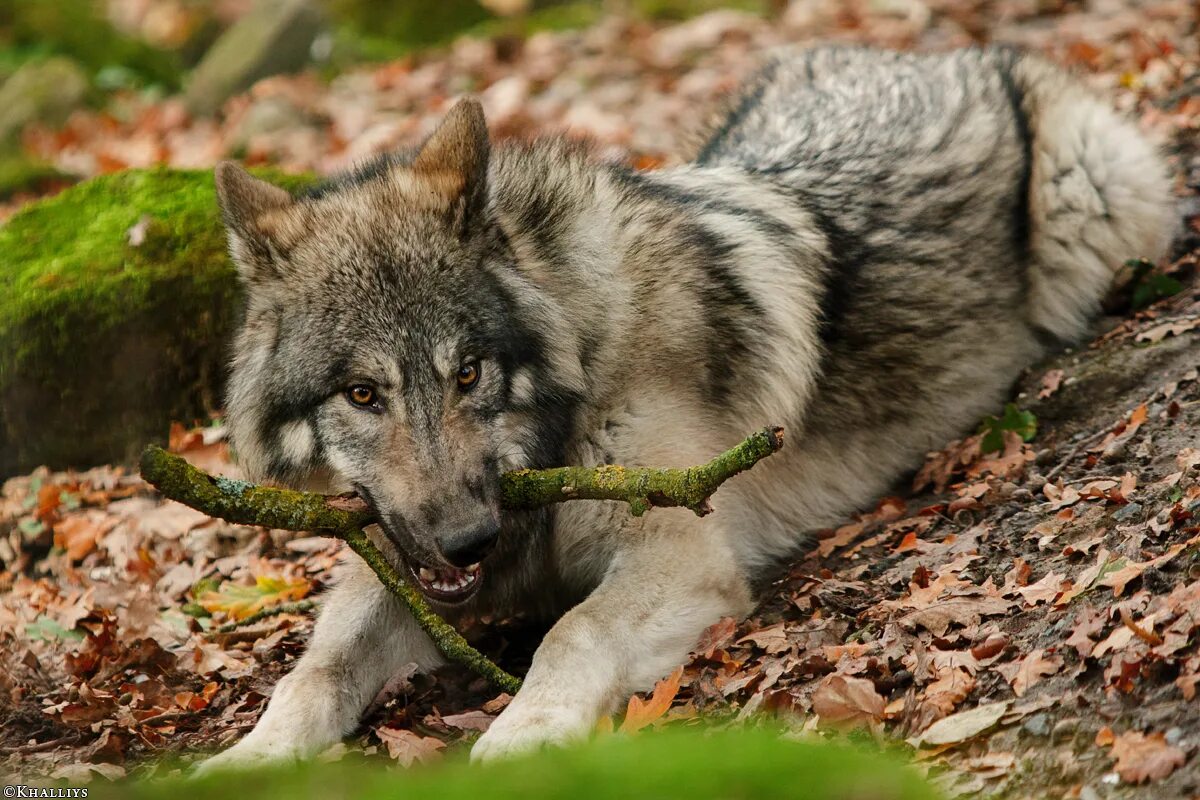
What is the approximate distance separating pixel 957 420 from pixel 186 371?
4.00 metres

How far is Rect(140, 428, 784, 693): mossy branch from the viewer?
11.4ft

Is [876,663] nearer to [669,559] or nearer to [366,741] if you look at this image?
[669,559]

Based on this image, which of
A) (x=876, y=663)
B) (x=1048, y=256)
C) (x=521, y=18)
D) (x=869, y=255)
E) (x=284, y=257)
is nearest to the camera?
(x=876, y=663)

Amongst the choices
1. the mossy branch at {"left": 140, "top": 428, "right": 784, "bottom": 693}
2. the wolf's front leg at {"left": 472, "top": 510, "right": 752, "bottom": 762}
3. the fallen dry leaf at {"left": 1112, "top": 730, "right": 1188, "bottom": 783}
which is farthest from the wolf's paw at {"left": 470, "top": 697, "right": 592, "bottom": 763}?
the fallen dry leaf at {"left": 1112, "top": 730, "right": 1188, "bottom": 783}

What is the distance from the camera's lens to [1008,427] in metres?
5.21

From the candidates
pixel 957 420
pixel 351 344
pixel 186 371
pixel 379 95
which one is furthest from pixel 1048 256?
pixel 379 95

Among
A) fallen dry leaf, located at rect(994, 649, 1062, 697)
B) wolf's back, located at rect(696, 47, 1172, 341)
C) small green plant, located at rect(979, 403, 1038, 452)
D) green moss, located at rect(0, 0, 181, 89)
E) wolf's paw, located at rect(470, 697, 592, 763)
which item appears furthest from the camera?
green moss, located at rect(0, 0, 181, 89)

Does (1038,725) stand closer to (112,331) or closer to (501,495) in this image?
(501,495)

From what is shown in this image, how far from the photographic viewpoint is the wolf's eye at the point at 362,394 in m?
3.74

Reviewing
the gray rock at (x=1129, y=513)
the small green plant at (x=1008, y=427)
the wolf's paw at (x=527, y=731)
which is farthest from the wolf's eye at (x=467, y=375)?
the small green plant at (x=1008, y=427)

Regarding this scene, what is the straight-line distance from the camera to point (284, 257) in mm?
3963

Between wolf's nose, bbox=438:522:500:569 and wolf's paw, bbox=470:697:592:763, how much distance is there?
1.58 ft

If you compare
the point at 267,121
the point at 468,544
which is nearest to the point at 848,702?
the point at 468,544

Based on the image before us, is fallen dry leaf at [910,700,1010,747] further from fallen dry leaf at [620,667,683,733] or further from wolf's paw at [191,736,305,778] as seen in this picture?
wolf's paw at [191,736,305,778]
